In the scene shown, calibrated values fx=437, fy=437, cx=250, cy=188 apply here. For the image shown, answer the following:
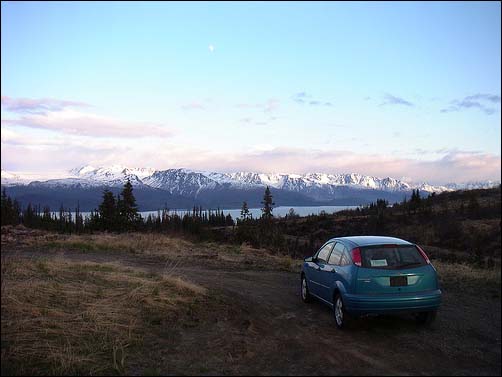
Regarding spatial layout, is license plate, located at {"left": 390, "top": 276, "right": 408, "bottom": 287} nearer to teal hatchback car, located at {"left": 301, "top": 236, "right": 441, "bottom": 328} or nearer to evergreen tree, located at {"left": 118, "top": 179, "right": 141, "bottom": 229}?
teal hatchback car, located at {"left": 301, "top": 236, "right": 441, "bottom": 328}

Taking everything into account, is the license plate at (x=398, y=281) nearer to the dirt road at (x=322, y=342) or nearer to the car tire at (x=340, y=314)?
the dirt road at (x=322, y=342)

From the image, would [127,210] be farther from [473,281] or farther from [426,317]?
[426,317]

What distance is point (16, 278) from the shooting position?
37.0 feet

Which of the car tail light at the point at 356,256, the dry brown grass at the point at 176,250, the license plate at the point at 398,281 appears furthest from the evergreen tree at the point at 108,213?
the license plate at the point at 398,281

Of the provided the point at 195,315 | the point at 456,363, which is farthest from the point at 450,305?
the point at 195,315

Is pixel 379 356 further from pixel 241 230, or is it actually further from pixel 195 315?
pixel 241 230

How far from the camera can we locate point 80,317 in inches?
316

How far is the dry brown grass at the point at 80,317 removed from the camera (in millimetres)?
6238

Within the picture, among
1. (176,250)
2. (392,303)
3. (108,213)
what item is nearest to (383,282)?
(392,303)

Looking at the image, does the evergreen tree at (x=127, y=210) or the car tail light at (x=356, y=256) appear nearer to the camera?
the car tail light at (x=356, y=256)

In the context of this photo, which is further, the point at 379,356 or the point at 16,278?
the point at 16,278

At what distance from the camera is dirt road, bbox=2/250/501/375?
19.5 feet

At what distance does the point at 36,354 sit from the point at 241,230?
1399 inches

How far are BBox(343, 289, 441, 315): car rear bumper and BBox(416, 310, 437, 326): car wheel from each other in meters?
0.29
